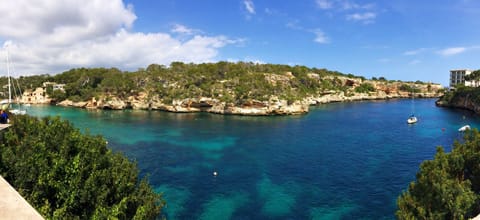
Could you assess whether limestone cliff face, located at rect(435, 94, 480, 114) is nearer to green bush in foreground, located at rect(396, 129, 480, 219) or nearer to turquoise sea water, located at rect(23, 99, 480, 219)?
turquoise sea water, located at rect(23, 99, 480, 219)

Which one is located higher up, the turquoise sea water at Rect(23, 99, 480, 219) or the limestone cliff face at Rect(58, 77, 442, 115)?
the limestone cliff face at Rect(58, 77, 442, 115)

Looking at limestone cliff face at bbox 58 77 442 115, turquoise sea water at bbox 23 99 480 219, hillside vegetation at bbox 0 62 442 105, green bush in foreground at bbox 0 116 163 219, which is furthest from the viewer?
hillside vegetation at bbox 0 62 442 105

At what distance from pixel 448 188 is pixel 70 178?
16440 millimetres

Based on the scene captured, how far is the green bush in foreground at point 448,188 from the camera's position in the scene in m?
12.2

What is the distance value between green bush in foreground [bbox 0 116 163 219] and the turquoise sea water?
3678 millimetres

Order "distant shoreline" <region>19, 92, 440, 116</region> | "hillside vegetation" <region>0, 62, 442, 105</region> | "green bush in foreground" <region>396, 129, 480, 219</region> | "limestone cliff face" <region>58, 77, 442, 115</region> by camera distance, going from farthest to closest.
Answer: "hillside vegetation" <region>0, 62, 442, 105</region>, "limestone cliff face" <region>58, 77, 442, 115</region>, "distant shoreline" <region>19, 92, 440, 116</region>, "green bush in foreground" <region>396, 129, 480, 219</region>

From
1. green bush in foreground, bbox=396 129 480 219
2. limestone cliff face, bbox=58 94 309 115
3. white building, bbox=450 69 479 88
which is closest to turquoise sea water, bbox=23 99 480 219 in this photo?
green bush in foreground, bbox=396 129 480 219

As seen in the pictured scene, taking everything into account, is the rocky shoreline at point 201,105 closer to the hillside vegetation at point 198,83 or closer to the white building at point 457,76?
the hillside vegetation at point 198,83

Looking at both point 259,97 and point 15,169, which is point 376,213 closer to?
point 15,169

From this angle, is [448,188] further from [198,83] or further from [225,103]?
[198,83]

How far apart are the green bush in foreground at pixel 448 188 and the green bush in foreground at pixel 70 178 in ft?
41.4

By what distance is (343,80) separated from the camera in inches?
5325

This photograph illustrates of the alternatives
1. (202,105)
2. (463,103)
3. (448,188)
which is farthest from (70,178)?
(463,103)

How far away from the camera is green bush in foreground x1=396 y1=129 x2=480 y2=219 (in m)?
12.2
